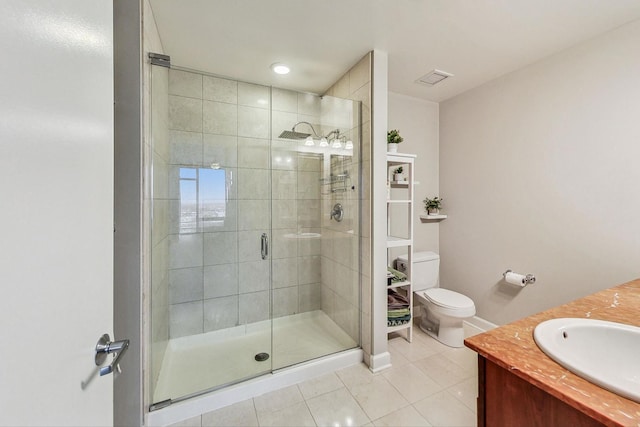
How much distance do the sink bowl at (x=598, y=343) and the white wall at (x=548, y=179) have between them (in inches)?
48.5

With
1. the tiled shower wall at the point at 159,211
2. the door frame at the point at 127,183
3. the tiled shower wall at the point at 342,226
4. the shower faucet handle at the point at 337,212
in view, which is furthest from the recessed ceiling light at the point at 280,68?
the shower faucet handle at the point at 337,212

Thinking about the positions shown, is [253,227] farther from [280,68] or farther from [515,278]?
[515,278]

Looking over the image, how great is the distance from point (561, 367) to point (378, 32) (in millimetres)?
2052

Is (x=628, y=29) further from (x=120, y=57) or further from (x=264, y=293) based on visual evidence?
(x=264, y=293)

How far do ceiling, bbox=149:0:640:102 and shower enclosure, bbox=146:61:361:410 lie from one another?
0.89 ft

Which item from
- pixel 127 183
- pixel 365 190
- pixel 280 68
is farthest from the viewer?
pixel 280 68

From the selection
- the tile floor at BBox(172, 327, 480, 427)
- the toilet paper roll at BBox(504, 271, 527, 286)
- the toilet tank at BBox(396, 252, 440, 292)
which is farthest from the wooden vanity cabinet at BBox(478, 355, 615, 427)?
the toilet paper roll at BBox(504, 271, 527, 286)

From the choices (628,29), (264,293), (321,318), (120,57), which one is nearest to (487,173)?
(628,29)

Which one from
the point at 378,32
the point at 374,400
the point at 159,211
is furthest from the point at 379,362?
the point at 378,32

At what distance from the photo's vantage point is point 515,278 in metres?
2.25

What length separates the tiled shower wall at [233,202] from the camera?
2182 millimetres
